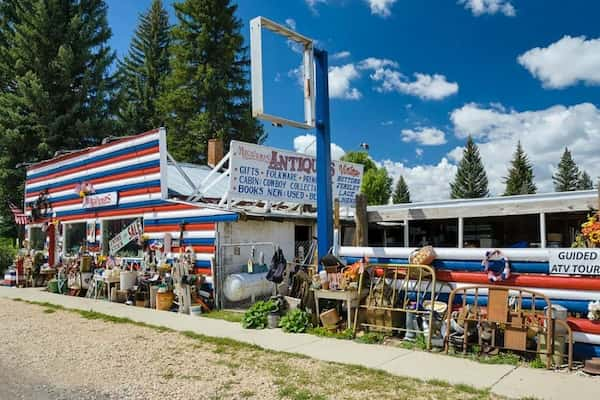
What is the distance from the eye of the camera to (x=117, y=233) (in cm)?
1572

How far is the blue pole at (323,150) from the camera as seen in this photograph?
10445 mm

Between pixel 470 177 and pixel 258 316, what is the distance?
51159 millimetres

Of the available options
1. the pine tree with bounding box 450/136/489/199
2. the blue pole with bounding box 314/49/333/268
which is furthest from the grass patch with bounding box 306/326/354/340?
the pine tree with bounding box 450/136/489/199

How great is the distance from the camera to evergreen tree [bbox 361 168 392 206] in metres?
38.0

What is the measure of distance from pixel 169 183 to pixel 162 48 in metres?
25.0

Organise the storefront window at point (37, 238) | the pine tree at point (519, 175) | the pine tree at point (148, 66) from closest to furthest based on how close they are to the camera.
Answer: the storefront window at point (37, 238) < the pine tree at point (148, 66) < the pine tree at point (519, 175)

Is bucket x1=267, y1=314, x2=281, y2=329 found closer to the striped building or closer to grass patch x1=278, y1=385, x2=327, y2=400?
the striped building

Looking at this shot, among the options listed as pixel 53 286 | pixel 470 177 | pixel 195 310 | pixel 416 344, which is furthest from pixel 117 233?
pixel 470 177

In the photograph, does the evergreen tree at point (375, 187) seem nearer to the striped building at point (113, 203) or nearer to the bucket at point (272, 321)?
the striped building at point (113, 203)

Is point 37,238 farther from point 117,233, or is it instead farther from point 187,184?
point 187,184

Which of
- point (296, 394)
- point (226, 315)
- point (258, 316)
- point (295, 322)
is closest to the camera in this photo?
point (296, 394)

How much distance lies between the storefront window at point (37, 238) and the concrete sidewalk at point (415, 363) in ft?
37.5

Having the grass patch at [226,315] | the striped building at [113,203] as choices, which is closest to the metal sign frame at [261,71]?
the striped building at [113,203]

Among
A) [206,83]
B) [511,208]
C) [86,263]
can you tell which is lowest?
[86,263]
